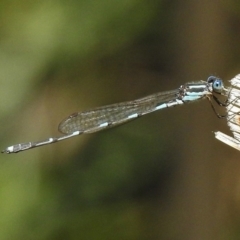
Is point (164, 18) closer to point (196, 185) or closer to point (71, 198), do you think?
point (196, 185)

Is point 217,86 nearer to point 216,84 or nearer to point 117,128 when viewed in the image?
point 216,84

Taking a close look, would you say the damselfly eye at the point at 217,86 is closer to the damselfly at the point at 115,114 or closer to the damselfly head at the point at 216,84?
the damselfly head at the point at 216,84

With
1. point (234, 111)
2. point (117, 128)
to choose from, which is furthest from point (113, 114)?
point (234, 111)

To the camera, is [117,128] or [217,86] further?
[117,128]

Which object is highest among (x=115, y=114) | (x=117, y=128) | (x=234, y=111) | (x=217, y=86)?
(x=117, y=128)

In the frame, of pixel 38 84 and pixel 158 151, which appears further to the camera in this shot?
pixel 158 151

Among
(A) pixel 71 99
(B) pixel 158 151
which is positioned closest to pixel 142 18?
(A) pixel 71 99

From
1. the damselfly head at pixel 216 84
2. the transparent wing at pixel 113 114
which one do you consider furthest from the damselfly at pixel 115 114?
the damselfly head at pixel 216 84
